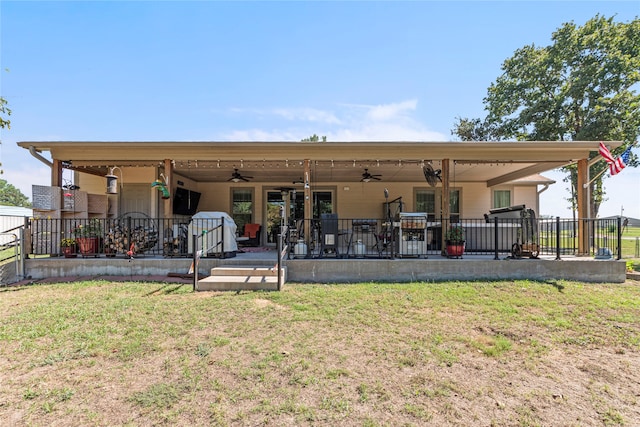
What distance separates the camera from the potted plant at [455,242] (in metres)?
6.28

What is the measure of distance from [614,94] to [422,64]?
432 inches

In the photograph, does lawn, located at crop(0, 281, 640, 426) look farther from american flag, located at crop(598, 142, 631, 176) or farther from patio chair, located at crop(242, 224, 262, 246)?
patio chair, located at crop(242, 224, 262, 246)

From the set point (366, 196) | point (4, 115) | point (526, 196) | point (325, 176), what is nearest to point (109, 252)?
point (4, 115)

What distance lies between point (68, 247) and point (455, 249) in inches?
325

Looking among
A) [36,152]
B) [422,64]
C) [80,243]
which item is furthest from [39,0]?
[422,64]

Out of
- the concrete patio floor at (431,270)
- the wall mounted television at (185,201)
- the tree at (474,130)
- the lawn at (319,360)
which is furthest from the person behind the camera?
the tree at (474,130)

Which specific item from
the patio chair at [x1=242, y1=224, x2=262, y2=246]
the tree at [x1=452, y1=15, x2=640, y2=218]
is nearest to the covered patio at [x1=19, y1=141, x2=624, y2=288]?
the patio chair at [x1=242, y1=224, x2=262, y2=246]

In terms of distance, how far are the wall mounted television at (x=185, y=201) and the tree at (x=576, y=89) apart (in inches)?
606

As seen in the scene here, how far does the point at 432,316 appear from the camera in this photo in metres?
3.98

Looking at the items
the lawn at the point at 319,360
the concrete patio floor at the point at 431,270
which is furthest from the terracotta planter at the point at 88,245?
the lawn at the point at 319,360

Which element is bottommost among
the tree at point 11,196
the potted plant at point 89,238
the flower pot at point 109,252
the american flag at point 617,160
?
the flower pot at point 109,252

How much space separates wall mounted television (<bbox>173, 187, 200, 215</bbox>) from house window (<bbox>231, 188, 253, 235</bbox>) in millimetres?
1291

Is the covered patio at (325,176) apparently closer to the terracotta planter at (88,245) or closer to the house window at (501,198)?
the terracotta planter at (88,245)

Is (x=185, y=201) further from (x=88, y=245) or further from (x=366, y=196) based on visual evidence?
(x=366, y=196)
